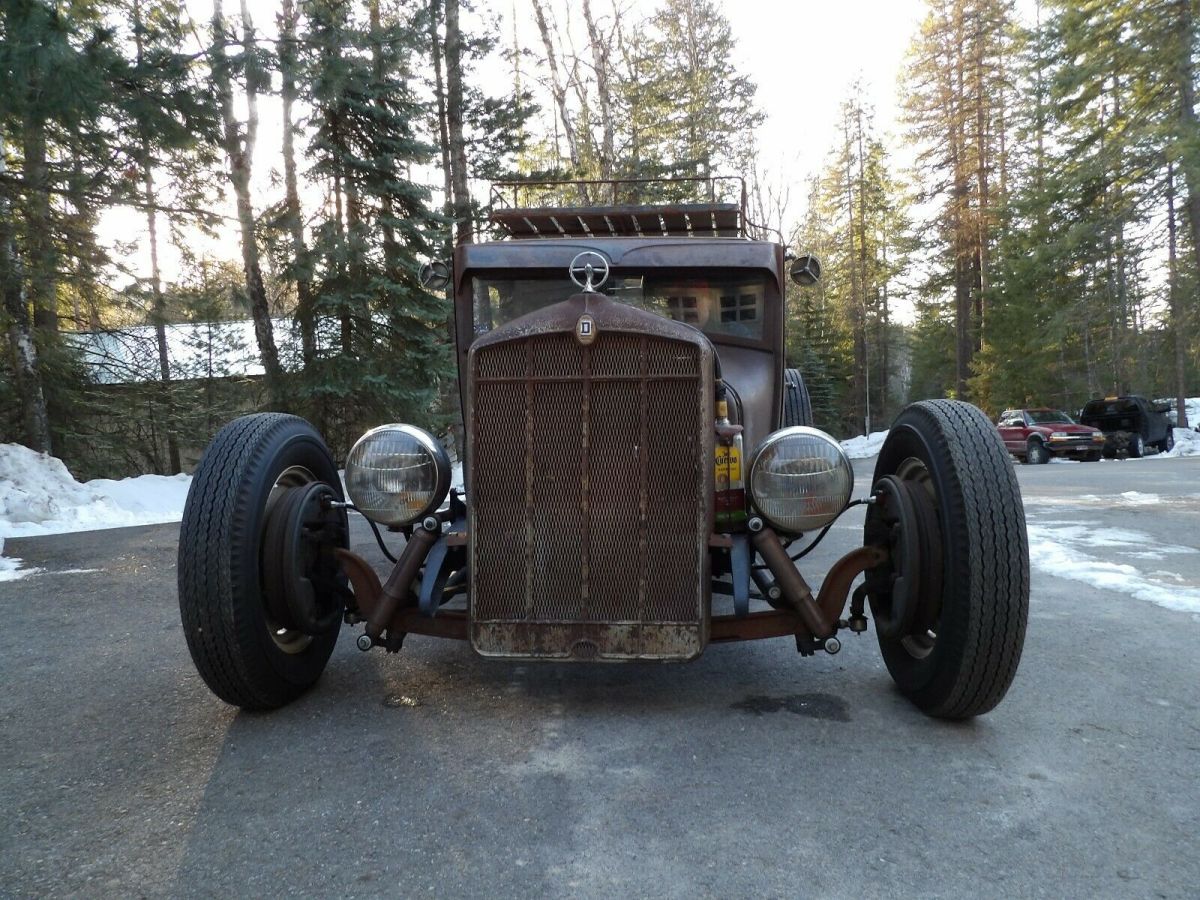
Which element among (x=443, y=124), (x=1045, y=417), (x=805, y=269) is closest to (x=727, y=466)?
(x=805, y=269)

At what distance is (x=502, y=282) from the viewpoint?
438 centimetres

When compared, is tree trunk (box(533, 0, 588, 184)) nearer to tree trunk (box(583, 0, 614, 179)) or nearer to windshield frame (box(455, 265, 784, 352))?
tree trunk (box(583, 0, 614, 179))

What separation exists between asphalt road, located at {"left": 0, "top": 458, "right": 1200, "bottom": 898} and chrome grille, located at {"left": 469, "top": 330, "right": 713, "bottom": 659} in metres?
0.38

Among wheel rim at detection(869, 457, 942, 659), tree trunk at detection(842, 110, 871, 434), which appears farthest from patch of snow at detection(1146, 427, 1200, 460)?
wheel rim at detection(869, 457, 942, 659)

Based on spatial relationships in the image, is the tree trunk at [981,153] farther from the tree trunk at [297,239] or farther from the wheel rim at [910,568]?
the wheel rim at [910,568]

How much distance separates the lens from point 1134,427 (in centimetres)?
2111

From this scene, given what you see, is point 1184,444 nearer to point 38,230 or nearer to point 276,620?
point 276,620

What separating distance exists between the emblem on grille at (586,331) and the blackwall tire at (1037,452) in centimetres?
2047

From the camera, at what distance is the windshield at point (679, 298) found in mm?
4281

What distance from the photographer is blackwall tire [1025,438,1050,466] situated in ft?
66.5

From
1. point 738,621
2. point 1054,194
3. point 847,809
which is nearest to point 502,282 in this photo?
point 738,621

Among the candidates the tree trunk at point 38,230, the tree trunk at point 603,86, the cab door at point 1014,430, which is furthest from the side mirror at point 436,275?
the cab door at point 1014,430

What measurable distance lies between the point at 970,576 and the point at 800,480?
0.65 m

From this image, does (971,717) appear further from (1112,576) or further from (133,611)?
(133,611)
